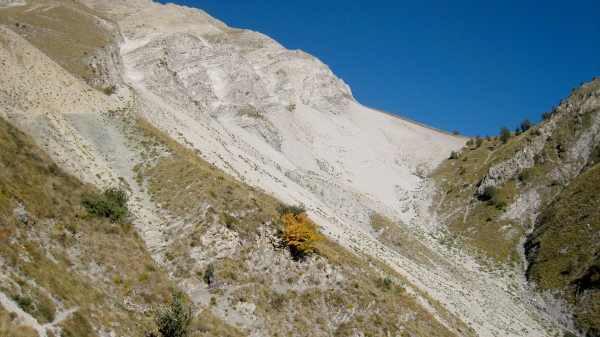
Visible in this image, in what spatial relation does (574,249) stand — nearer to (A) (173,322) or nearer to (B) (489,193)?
(B) (489,193)

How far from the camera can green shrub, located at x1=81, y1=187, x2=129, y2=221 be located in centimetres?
1988

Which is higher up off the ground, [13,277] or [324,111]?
[324,111]

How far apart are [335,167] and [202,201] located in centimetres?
4643

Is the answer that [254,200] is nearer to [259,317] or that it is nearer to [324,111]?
[259,317]

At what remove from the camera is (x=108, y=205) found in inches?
808

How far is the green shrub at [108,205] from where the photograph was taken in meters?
19.9

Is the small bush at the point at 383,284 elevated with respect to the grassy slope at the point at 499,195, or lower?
lower

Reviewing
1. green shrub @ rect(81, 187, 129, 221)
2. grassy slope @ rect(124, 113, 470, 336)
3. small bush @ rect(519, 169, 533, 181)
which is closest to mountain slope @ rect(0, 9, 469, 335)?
grassy slope @ rect(124, 113, 470, 336)

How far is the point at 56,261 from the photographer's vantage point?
14539 mm

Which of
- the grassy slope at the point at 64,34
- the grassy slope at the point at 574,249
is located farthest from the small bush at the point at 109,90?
the grassy slope at the point at 574,249

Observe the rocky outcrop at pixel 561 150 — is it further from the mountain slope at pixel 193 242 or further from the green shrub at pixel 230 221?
the green shrub at pixel 230 221

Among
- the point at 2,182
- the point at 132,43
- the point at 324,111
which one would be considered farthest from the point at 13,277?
the point at 324,111

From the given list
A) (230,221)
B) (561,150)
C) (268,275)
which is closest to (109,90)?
(230,221)

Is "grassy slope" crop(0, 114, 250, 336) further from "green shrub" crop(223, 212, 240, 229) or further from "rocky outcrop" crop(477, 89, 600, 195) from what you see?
"rocky outcrop" crop(477, 89, 600, 195)
